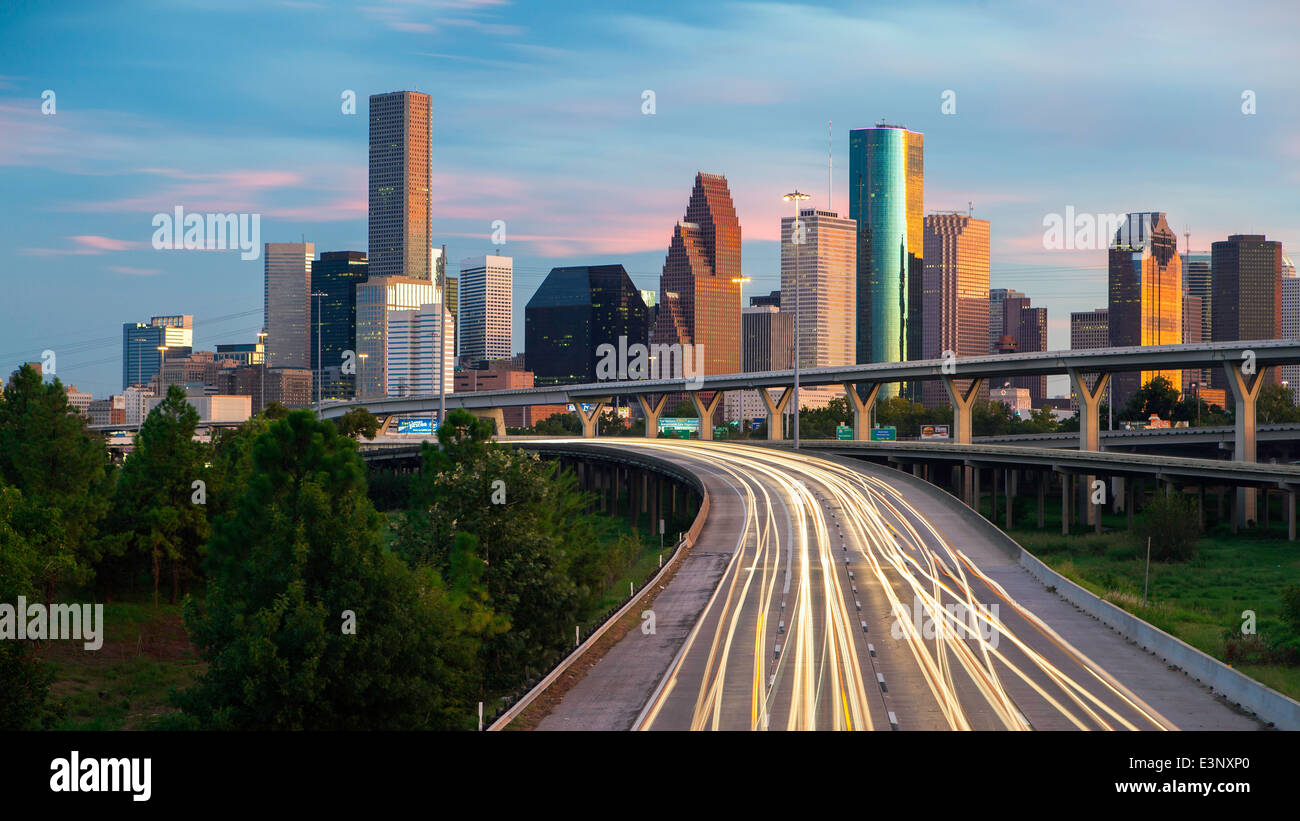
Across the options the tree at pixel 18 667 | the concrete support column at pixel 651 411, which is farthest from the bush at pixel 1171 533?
the concrete support column at pixel 651 411

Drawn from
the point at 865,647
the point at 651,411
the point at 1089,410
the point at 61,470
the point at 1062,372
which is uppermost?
the point at 1062,372

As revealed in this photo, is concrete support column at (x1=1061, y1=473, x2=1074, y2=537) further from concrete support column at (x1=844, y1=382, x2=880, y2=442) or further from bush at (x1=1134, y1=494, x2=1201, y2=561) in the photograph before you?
concrete support column at (x1=844, y1=382, x2=880, y2=442)

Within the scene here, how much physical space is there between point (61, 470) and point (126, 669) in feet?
53.5

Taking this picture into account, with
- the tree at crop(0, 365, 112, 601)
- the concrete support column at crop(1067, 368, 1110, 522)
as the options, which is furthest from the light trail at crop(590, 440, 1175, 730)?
the concrete support column at crop(1067, 368, 1110, 522)

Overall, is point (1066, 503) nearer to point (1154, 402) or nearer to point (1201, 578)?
point (1201, 578)

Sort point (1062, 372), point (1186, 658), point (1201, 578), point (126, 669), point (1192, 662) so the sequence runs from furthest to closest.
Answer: point (1062, 372)
point (1201, 578)
point (126, 669)
point (1186, 658)
point (1192, 662)

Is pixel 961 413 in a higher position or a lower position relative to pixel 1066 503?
Result: higher

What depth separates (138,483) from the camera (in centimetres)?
6662

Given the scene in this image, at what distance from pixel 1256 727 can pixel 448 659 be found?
73.8ft

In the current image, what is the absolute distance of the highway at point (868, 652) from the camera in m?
30.7

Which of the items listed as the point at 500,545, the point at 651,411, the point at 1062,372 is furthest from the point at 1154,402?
the point at 500,545

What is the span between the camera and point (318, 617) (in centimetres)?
3447
